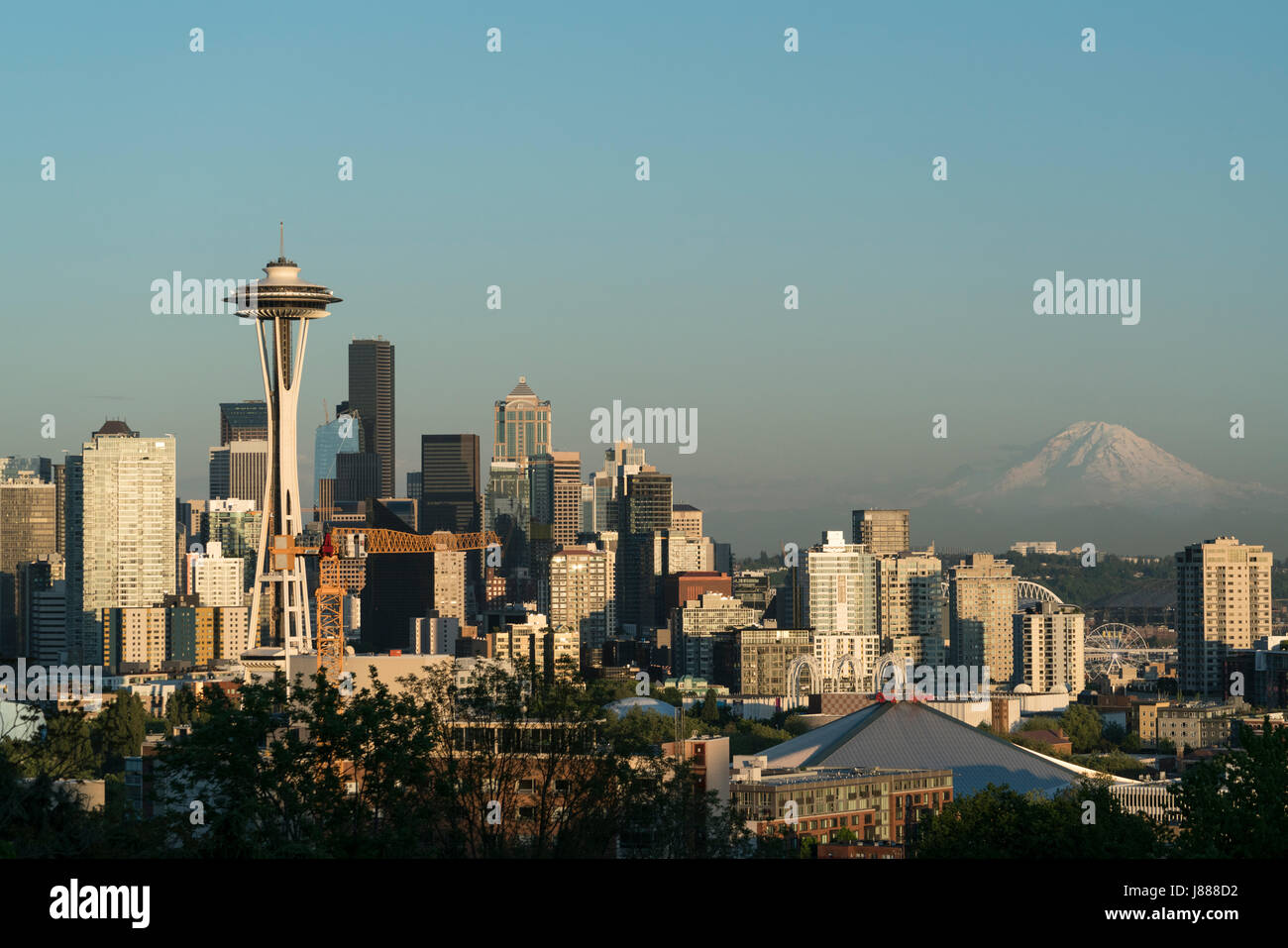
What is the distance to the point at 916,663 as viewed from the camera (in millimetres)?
196625

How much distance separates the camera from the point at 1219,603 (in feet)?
584

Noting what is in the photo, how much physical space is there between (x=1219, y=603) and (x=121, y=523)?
372ft

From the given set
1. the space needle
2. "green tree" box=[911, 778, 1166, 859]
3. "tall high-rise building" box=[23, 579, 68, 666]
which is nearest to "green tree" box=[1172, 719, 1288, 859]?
"green tree" box=[911, 778, 1166, 859]

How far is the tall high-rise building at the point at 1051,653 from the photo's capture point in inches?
7397

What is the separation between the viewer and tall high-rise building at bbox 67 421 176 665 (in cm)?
19025

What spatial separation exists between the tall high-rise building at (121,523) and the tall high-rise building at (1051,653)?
3566 inches

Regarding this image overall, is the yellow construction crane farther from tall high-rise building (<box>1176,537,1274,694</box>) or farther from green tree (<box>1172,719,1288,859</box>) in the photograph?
tall high-rise building (<box>1176,537,1274,694</box>)

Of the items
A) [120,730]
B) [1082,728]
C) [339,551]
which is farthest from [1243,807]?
[1082,728]

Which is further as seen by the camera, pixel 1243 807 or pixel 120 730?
pixel 120 730

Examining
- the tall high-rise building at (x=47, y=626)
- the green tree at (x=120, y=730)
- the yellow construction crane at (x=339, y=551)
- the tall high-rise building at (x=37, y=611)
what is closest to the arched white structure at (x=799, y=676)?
the yellow construction crane at (x=339, y=551)

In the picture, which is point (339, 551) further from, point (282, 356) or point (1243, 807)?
point (1243, 807)

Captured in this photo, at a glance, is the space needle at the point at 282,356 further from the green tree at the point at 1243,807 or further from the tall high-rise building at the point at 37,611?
the green tree at the point at 1243,807

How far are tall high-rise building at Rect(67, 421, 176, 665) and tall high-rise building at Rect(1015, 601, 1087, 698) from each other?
90.6 m
